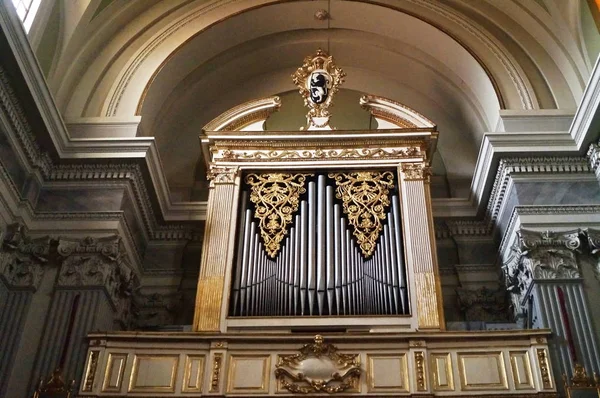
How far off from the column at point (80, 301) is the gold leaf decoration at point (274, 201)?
1897 millimetres

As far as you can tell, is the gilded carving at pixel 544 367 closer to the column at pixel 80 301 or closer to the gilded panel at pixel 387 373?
the gilded panel at pixel 387 373

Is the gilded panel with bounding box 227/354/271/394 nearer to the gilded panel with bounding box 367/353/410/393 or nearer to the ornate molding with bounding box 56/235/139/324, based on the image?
the gilded panel with bounding box 367/353/410/393

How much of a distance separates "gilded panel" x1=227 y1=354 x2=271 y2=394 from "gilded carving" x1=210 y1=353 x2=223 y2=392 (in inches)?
4.2

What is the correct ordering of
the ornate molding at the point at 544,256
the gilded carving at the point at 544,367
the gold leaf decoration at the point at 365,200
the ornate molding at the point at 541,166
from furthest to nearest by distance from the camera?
the ornate molding at the point at 541,166 → the gold leaf decoration at the point at 365,200 → the ornate molding at the point at 544,256 → the gilded carving at the point at 544,367

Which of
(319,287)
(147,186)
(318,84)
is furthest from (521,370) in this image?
(147,186)

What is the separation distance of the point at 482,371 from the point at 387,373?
3.35 ft

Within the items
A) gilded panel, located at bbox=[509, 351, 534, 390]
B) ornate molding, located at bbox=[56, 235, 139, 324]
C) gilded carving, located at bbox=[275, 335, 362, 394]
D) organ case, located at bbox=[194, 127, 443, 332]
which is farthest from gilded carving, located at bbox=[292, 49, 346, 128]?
gilded panel, located at bbox=[509, 351, 534, 390]

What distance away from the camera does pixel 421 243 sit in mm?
9617

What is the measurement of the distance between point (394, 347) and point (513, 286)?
2357mm

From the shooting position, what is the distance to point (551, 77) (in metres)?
11.5

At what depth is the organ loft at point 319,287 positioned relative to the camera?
8234 mm

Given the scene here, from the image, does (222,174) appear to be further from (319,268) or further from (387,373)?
(387,373)

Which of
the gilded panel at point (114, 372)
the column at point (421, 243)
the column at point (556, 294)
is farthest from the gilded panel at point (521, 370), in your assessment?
the gilded panel at point (114, 372)

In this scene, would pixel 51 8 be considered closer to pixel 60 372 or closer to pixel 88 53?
pixel 88 53
